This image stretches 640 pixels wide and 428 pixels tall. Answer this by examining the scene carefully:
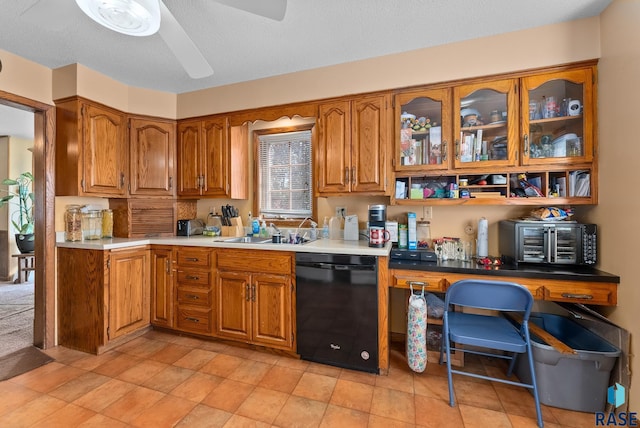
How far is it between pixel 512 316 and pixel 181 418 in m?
2.42

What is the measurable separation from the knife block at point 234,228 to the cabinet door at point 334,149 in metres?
1.04

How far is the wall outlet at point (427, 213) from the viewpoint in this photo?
2.53 meters

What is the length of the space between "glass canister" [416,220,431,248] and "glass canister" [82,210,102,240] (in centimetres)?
310

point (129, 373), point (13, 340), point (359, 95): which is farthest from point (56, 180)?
point (359, 95)

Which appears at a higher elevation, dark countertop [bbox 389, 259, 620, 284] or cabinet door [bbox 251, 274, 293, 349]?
dark countertop [bbox 389, 259, 620, 284]

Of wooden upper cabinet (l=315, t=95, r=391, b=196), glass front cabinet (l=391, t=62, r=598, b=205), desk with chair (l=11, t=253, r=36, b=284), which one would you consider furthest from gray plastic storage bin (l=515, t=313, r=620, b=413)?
desk with chair (l=11, t=253, r=36, b=284)

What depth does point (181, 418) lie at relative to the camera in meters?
1.69

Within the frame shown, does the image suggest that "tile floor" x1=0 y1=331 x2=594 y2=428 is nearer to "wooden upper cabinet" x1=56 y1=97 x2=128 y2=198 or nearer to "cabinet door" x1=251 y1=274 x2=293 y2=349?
"cabinet door" x1=251 y1=274 x2=293 y2=349

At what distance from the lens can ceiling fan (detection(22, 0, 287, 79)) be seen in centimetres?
134

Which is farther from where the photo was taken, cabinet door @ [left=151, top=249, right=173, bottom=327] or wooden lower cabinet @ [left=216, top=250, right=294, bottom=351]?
cabinet door @ [left=151, top=249, right=173, bottom=327]

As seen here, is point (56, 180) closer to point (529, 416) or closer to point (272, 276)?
point (272, 276)

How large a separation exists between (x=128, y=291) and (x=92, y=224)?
80 cm

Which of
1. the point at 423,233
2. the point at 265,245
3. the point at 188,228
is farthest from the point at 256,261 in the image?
the point at 423,233

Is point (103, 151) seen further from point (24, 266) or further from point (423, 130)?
point (24, 266)
